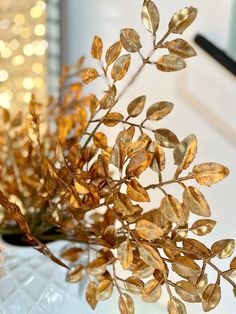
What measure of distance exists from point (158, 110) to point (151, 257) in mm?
165

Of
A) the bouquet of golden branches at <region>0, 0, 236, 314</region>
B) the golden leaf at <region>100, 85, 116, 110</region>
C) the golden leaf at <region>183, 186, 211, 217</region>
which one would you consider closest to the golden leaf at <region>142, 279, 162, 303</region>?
the bouquet of golden branches at <region>0, 0, 236, 314</region>

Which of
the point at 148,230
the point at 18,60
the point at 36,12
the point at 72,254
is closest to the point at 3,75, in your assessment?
the point at 18,60

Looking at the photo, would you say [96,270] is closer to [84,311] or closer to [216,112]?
[84,311]

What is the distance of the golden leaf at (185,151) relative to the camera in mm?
589

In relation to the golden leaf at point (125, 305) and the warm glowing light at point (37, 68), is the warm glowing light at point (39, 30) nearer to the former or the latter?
the warm glowing light at point (37, 68)

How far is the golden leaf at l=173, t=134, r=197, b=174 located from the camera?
0.59 meters

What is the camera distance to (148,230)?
592mm

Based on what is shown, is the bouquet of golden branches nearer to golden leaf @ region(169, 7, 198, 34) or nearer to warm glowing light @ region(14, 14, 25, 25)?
golden leaf @ region(169, 7, 198, 34)

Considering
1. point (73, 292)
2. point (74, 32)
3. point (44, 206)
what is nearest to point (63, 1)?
point (74, 32)

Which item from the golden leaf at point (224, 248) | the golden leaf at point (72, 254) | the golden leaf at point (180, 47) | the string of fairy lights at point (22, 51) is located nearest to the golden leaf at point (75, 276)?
the golden leaf at point (72, 254)

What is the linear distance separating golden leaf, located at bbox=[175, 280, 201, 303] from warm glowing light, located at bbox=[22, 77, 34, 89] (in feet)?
2.62

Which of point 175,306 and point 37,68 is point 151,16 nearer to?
point 175,306

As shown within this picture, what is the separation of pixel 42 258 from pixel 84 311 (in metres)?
0.12

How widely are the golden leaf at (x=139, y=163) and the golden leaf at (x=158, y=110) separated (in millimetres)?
58
